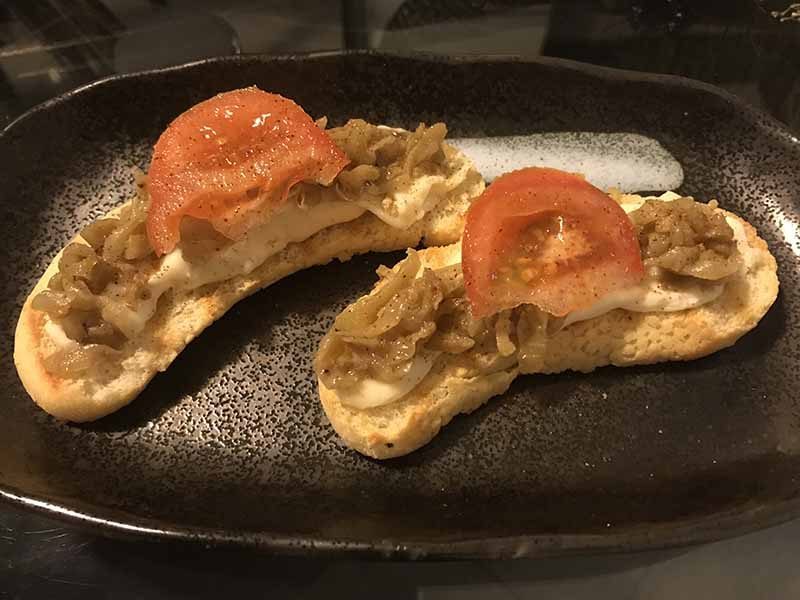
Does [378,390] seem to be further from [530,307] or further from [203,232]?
[203,232]

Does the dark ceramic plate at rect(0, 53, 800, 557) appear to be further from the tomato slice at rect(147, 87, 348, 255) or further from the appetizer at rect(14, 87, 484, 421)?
the tomato slice at rect(147, 87, 348, 255)

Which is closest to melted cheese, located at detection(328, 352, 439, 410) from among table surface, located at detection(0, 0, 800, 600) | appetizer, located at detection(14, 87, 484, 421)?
appetizer, located at detection(14, 87, 484, 421)

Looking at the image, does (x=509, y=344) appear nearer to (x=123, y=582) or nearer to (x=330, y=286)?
(x=330, y=286)

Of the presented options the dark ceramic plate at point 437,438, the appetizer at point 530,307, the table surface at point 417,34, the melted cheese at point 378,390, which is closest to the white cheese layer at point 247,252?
the dark ceramic plate at point 437,438

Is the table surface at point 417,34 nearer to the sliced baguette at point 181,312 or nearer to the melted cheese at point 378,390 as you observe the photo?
the sliced baguette at point 181,312

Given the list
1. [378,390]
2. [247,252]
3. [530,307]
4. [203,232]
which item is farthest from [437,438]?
[203,232]

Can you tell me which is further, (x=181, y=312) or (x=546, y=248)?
(x=181, y=312)
